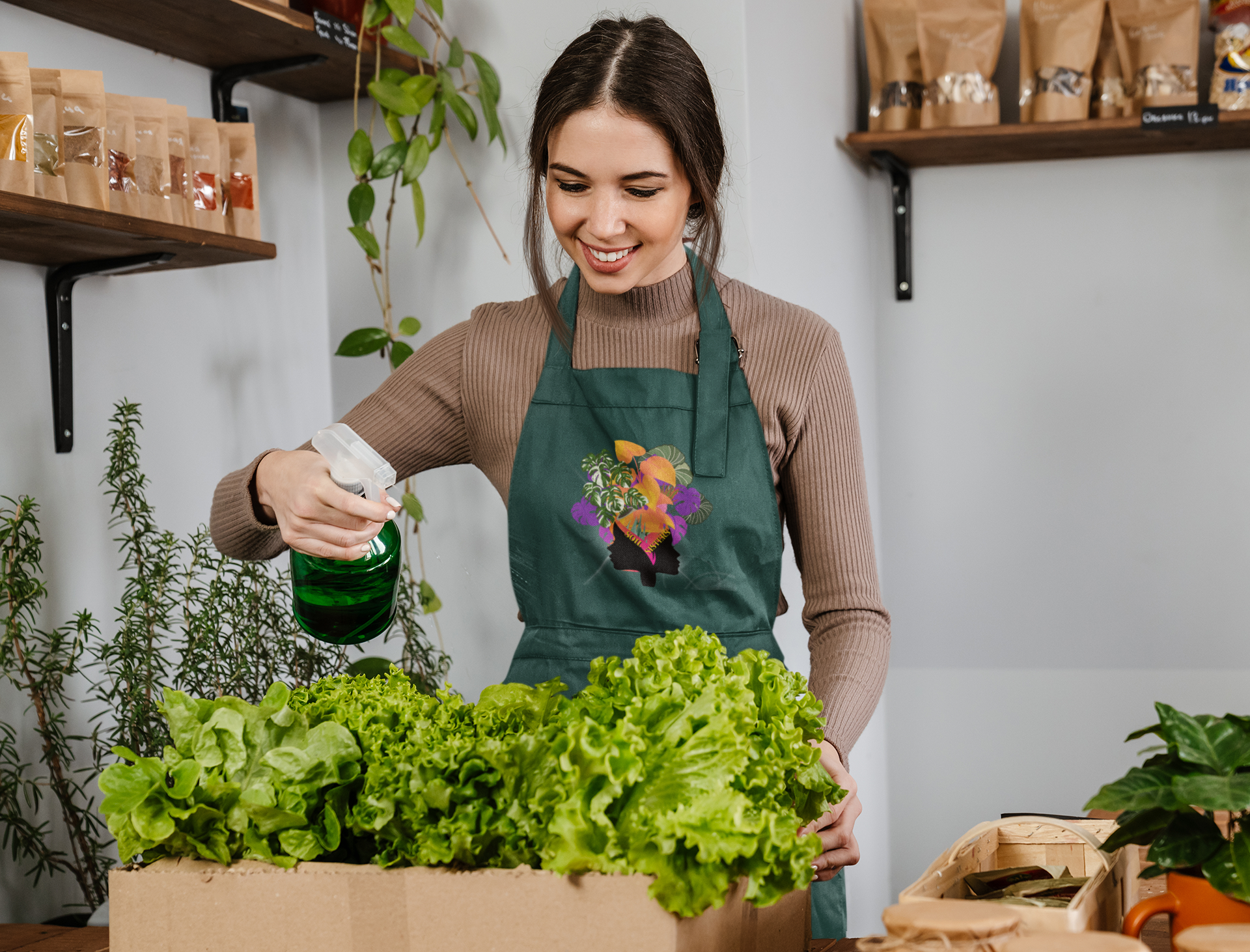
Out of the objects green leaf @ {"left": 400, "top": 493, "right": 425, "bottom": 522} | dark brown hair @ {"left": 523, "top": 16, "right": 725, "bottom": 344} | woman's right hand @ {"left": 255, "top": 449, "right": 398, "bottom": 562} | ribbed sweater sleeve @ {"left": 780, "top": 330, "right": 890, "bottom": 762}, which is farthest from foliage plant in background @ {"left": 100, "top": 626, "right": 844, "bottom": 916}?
green leaf @ {"left": 400, "top": 493, "right": 425, "bottom": 522}

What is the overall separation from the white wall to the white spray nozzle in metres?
0.92

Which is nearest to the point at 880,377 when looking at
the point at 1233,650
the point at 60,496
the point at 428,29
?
the point at 1233,650

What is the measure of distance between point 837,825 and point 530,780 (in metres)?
0.32

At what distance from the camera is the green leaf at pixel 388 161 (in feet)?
6.44

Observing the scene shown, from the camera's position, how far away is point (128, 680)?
152 cm

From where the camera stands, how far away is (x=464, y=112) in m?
1.95

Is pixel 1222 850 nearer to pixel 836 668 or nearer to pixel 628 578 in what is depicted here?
pixel 836 668

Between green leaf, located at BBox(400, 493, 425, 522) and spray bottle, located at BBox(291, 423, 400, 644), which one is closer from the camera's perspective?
spray bottle, located at BBox(291, 423, 400, 644)

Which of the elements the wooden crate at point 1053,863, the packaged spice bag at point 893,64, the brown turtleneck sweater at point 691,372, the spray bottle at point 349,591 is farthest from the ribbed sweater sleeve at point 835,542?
the packaged spice bag at point 893,64

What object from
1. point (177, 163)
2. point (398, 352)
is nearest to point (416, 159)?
point (398, 352)

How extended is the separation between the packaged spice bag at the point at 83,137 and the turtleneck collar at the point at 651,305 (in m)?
0.61

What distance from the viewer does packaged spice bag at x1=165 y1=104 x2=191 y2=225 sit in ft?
5.08

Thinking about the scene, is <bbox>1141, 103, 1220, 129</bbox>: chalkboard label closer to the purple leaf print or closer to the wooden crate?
the purple leaf print

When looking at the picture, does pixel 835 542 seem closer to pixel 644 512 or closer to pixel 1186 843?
pixel 644 512
